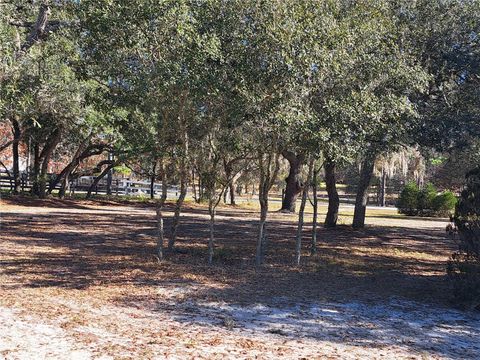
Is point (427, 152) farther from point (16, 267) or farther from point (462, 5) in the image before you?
point (16, 267)

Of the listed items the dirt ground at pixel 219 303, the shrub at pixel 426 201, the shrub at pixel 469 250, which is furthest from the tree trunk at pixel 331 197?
the shrub at pixel 426 201

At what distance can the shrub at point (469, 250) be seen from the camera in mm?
7863

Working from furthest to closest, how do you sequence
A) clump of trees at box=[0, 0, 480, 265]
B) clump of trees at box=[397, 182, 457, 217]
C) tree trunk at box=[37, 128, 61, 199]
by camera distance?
clump of trees at box=[397, 182, 457, 217]
tree trunk at box=[37, 128, 61, 199]
clump of trees at box=[0, 0, 480, 265]

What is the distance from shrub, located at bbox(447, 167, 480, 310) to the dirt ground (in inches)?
11.5

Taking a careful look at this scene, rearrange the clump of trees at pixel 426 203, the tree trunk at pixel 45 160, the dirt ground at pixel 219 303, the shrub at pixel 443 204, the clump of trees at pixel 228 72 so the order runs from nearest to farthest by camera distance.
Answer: the dirt ground at pixel 219 303 → the clump of trees at pixel 228 72 → the tree trunk at pixel 45 160 → the shrub at pixel 443 204 → the clump of trees at pixel 426 203

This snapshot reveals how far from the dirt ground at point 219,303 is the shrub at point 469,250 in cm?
29

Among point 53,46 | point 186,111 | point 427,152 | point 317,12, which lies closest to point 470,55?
point 427,152

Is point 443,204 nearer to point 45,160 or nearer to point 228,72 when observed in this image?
point 45,160

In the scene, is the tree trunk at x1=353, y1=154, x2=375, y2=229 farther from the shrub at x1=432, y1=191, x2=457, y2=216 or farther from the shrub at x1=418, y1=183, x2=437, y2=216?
the shrub at x1=432, y1=191, x2=457, y2=216

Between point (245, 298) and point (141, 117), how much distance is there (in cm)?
374

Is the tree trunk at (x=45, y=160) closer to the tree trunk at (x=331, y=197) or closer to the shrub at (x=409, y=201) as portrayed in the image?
the tree trunk at (x=331, y=197)

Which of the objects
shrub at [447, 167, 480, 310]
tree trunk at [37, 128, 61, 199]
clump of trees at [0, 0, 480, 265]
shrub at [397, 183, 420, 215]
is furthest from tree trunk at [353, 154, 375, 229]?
shrub at [397, 183, 420, 215]

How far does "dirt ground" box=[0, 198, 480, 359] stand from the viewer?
5500 mm

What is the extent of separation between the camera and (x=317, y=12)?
29.7ft
